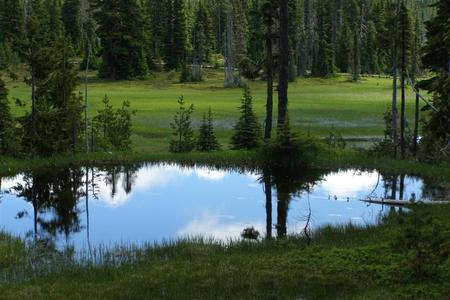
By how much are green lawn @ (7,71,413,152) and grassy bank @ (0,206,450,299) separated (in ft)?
81.4

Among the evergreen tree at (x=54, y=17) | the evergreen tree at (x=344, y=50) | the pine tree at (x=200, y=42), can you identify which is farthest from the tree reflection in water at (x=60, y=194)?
the evergreen tree at (x=344, y=50)

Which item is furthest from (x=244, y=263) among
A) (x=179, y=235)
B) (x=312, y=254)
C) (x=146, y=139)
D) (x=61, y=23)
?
(x=61, y=23)

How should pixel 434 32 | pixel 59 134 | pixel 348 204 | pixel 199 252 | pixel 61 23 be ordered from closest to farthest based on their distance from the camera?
pixel 199 252, pixel 348 204, pixel 434 32, pixel 59 134, pixel 61 23

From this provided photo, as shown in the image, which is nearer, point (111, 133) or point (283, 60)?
point (283, 60)

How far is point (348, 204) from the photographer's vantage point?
20.6 metres

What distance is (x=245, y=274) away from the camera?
11672 mm

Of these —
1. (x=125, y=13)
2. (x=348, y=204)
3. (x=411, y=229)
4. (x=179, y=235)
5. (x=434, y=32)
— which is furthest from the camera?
(x=125, y=13)

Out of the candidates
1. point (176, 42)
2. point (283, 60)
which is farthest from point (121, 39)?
point (283, 60)

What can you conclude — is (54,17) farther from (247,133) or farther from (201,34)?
(247,133)

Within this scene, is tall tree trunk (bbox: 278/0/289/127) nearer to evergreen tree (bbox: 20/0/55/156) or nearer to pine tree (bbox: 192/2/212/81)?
evergreen tree (bbox: 20/0/55/156)

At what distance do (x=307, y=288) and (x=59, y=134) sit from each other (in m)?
22.8

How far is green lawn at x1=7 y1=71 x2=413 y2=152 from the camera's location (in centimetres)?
4603

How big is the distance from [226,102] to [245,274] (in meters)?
51.8

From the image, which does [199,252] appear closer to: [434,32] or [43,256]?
[43,256]
